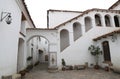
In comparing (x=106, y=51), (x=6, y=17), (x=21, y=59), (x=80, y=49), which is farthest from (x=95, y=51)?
(x=6, y=17)

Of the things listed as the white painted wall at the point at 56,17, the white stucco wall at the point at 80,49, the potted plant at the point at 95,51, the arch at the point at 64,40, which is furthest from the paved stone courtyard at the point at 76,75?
the white painted wall at the point at 56,17

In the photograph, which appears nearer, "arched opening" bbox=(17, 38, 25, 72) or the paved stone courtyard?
the paved stone courtyard

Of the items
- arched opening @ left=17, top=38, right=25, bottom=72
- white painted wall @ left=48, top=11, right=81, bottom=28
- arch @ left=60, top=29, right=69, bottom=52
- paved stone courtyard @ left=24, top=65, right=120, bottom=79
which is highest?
white painted wall @ left=48, top=11, right=81, bottom=28

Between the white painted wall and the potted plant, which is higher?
the white painted wall

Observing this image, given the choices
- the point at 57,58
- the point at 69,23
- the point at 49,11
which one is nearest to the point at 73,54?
the point at 57,58

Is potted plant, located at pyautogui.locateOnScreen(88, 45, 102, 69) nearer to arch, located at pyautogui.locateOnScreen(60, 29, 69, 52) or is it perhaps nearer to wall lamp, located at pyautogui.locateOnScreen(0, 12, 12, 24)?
arch, located at pyautogui.locateOnScreen(60, 29, 69, 52)

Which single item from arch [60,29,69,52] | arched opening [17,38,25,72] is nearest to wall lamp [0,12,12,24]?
arched opening [17,38,25,72]

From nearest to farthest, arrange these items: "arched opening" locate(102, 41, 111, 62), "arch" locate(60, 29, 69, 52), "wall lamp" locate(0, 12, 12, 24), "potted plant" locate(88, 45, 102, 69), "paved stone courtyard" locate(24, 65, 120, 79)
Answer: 1. "wall lamp" locate(0, 12, 12, 24)
2. "paved stone courtyard" locate(24, 65, 120, 79)
3. "arched opening" locate(102, 41, 111, 62)
4. "potted plant" locate(88, 45, 102, 69)
5. "arch" locate(60, 29, 69, 52)

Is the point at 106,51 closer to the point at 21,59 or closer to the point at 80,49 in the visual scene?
the point at 80,49

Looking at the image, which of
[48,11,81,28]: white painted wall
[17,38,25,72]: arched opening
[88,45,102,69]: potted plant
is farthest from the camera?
[48,11,81,28]: white painted wall

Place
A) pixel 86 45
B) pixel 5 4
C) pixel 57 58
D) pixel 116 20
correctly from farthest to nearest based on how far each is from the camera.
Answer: pixel 116 20 < pixel 86 45 < pixel 57 58 < pixel 5 4

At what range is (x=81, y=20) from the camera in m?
12.4

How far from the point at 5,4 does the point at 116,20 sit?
13.7m

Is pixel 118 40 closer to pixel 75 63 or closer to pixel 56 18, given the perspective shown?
pixel 75 63
